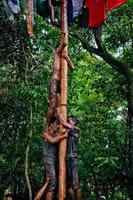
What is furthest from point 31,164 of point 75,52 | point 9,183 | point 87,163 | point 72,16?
point 72,16

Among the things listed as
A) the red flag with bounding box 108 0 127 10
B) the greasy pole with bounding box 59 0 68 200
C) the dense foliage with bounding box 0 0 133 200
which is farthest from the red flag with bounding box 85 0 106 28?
the dense foliage with bounding box 0 0 133 200

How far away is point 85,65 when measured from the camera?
44.4 feet

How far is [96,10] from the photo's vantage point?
814 cm

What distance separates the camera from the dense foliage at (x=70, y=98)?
36.2ft

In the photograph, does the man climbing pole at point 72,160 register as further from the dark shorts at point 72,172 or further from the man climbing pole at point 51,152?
the man climbing pole at point 51,152

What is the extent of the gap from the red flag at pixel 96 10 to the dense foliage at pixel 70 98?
230 centimetres

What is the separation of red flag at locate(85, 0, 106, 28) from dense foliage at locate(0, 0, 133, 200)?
7.55 ft

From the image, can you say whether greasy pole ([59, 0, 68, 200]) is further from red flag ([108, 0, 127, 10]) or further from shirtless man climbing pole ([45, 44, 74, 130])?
red flag ([108, 0, 127, 10])

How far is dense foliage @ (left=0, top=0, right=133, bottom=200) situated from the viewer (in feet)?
36.2

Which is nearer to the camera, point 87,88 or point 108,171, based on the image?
point 108,171

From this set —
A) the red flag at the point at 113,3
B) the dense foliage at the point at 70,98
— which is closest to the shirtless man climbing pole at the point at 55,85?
the red flag at the point at 113,3

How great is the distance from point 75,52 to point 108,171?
325 cm

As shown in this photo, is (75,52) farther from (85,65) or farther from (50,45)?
(85,65)

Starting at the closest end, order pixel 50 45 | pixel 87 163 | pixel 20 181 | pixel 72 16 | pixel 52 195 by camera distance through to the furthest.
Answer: pixel 52 195, pixel 72 16, pixel 50 45, pixel 87 163, pixel 20 181
